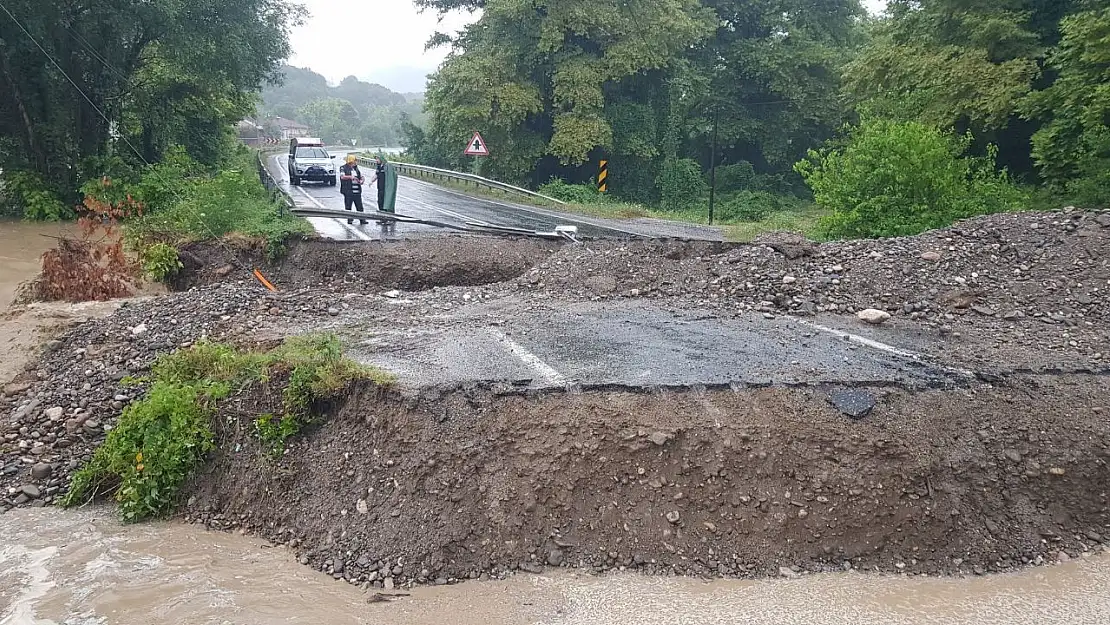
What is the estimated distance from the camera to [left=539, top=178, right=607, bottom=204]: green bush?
27.3 m

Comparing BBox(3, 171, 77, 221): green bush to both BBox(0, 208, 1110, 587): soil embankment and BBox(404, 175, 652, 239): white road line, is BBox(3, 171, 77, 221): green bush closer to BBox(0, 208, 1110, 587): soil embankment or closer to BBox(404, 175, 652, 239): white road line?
BBox(404, 175, 652, 239): white road line

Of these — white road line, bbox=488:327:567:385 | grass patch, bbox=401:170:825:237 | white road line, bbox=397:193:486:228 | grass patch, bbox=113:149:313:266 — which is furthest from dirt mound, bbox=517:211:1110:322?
white road line, bbox=397:193:486:228

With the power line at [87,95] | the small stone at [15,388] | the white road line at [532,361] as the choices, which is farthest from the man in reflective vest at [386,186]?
the white road line at [532,361]

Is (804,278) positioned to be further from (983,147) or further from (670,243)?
(983,147)

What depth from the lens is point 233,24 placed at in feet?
60.1

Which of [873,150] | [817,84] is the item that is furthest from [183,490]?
[817,84]

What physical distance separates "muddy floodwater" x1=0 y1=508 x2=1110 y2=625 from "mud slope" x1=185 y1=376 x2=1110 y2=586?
0.47 ft

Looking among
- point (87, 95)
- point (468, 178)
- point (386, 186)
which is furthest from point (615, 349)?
point (468, 178)

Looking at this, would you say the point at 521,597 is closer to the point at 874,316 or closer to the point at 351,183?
the point at 874,316

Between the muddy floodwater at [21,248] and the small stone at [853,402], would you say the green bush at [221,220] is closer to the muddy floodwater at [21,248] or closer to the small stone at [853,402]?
the muddy floodwater at [21,248]

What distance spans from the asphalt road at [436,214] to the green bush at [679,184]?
926cm

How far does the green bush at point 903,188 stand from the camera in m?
11.6

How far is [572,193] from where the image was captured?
2758 centimetres

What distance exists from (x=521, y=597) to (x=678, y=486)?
4.24 ft
